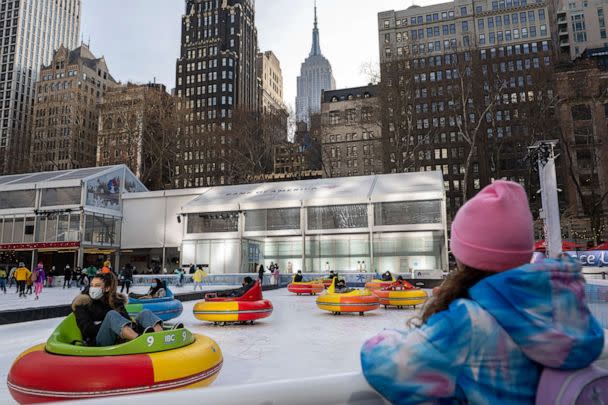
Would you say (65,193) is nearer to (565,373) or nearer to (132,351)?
(132,351)

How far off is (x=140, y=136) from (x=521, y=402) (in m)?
46.5

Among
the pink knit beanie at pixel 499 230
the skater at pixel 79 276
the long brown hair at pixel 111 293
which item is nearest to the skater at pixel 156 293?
the long brown hair at pixel 111 293

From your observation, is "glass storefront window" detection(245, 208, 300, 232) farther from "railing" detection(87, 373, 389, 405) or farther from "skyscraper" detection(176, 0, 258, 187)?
"skyscraper" detection(176, 0, 258, 187)

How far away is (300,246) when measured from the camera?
2912 centimetres

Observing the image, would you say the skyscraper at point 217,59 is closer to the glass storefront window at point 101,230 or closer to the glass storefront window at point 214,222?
the glass storefront window at point 101,230

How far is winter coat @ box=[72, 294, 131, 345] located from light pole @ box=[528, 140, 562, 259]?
12.8m

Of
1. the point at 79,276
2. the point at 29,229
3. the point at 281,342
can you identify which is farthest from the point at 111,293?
the point at 29,229

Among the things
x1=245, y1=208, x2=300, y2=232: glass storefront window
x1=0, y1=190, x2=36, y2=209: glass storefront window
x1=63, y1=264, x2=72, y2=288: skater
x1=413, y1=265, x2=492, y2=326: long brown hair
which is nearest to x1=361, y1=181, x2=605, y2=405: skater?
x1=413, y1=265, x2=492, y2=326: long brown hair

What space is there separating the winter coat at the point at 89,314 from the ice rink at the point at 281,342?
804 millimetres

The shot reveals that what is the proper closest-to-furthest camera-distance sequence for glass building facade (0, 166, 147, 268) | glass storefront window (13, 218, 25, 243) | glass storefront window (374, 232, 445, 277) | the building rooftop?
glass storefront window (374, 232, 445, 277)
glass building facade (0, 166, 147, 268)
glass storefront window (13, 218, 25, 243)
the building rooftop

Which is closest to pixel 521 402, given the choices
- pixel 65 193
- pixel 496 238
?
pixel 496 238

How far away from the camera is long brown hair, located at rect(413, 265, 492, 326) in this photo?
1457 mm

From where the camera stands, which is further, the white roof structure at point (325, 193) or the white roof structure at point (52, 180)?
the white roof structure at point (52, 180)

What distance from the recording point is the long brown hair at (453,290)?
1.46 meters
